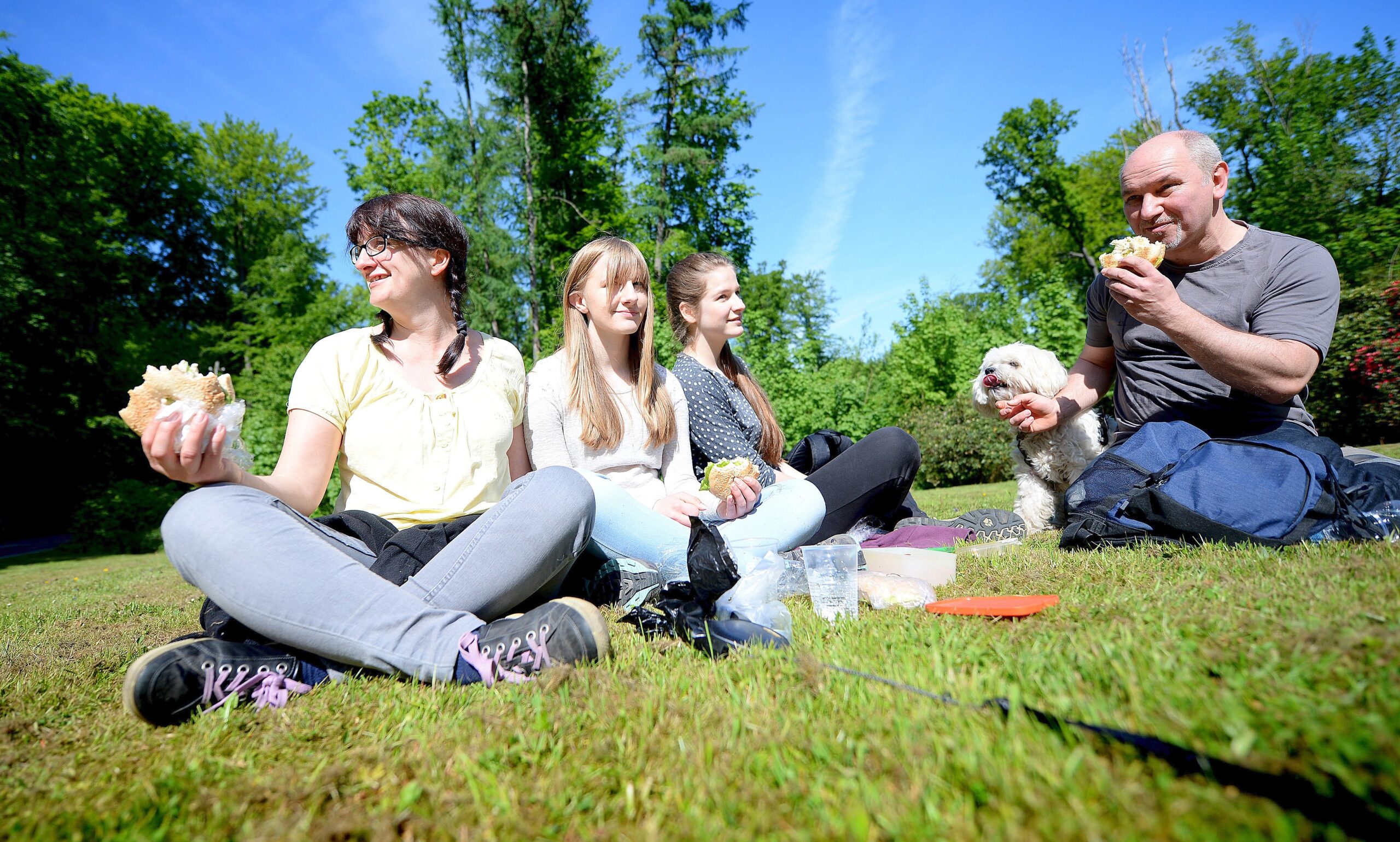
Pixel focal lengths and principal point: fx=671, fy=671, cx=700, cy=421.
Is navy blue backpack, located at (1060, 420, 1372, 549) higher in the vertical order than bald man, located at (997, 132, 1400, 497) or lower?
lower

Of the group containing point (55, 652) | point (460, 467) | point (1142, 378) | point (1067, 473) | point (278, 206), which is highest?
point (278, 206)

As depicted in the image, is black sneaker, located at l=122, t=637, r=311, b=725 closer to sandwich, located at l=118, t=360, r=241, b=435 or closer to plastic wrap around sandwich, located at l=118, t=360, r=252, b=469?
plastic wrap around sandwich, located at l=118, t=360, r=252, b=469

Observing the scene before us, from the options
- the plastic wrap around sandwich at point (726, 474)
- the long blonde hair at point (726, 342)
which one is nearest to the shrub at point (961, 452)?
the long blonde hair at point (726, 342)

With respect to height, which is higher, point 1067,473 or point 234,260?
point 234,260

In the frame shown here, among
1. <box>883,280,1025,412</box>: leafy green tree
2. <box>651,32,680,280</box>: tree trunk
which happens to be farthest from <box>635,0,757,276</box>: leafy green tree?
<box>883,280,1025,412</box>: leafy green tree

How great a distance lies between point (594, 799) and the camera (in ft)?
3.97

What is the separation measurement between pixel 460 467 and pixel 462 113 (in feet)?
65.9

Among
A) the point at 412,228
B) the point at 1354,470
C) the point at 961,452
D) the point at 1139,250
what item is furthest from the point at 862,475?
the point at 961,452

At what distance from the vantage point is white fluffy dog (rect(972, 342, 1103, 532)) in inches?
179

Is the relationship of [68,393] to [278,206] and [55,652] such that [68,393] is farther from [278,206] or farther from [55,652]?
[55,652]

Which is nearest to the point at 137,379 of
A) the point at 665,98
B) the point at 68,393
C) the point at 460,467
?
the point at 68,393

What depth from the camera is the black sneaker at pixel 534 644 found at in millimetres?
1916

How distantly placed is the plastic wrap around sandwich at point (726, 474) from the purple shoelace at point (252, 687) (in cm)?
192

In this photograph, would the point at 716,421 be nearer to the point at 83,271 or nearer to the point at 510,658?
the point at 510,658
